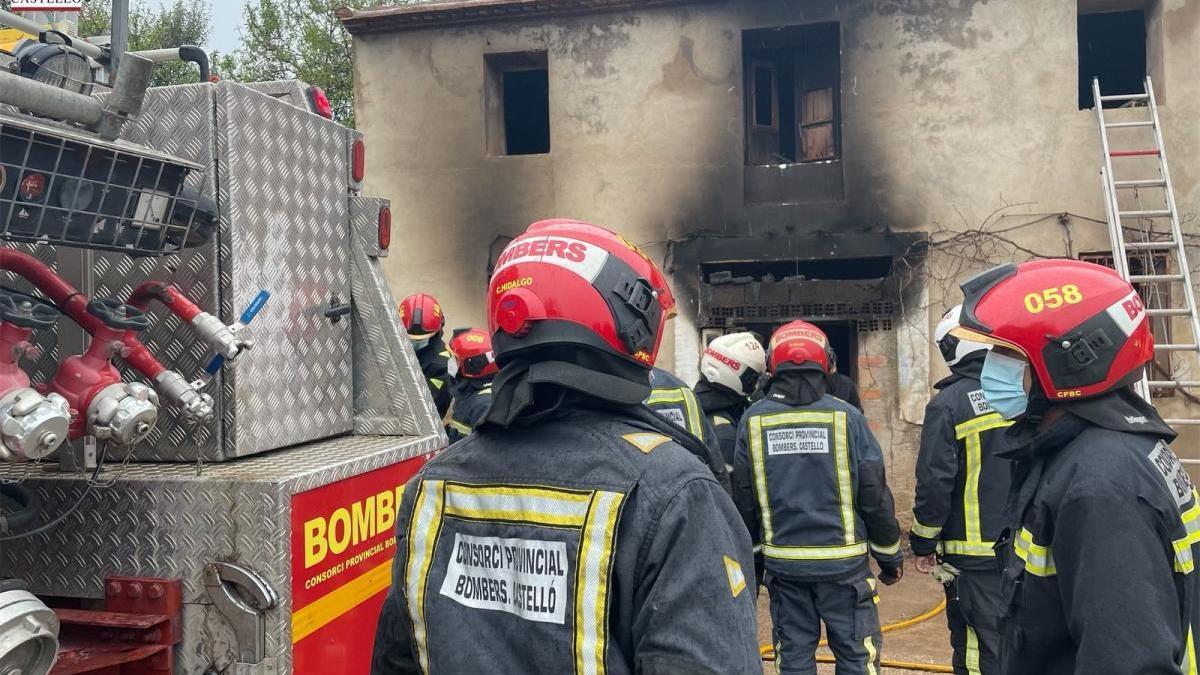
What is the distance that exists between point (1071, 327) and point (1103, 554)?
616 millimetres

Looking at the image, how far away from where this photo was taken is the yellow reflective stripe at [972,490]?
15.7 feet

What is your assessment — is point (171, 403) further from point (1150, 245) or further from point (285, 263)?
point (1150, 245)

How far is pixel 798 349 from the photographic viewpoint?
5.20 m

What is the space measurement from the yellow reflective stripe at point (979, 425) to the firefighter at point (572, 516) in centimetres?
329

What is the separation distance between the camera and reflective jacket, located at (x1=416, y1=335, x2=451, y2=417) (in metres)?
7.05

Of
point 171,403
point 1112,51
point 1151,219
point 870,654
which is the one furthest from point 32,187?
point 1112,51

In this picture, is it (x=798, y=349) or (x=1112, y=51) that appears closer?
(x=798, y=349)

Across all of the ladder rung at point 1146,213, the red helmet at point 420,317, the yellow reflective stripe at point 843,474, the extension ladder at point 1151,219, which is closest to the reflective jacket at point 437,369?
the red helmet at point 420,317

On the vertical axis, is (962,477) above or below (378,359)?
below

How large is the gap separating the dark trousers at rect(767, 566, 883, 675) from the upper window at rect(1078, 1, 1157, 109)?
828 centimetres

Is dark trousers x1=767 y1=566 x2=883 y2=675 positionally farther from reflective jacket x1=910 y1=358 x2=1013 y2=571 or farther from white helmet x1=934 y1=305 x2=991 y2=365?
white helmet x1=934 y1=305 x2=991 y2=365

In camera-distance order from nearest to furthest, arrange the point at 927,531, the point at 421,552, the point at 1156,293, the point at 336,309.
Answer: the point at 421,552, the point at 336,309, the point at 927,531, the point at 1156,293

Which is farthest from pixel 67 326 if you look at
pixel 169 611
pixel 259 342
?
pixel 169 611

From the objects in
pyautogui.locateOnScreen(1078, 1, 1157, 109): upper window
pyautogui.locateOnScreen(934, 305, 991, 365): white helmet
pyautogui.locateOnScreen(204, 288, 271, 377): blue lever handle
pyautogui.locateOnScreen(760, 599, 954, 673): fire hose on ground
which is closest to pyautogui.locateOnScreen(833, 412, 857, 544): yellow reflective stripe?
pyautogui.locateOnScreen(934, 305, 991, 365): white helmet
